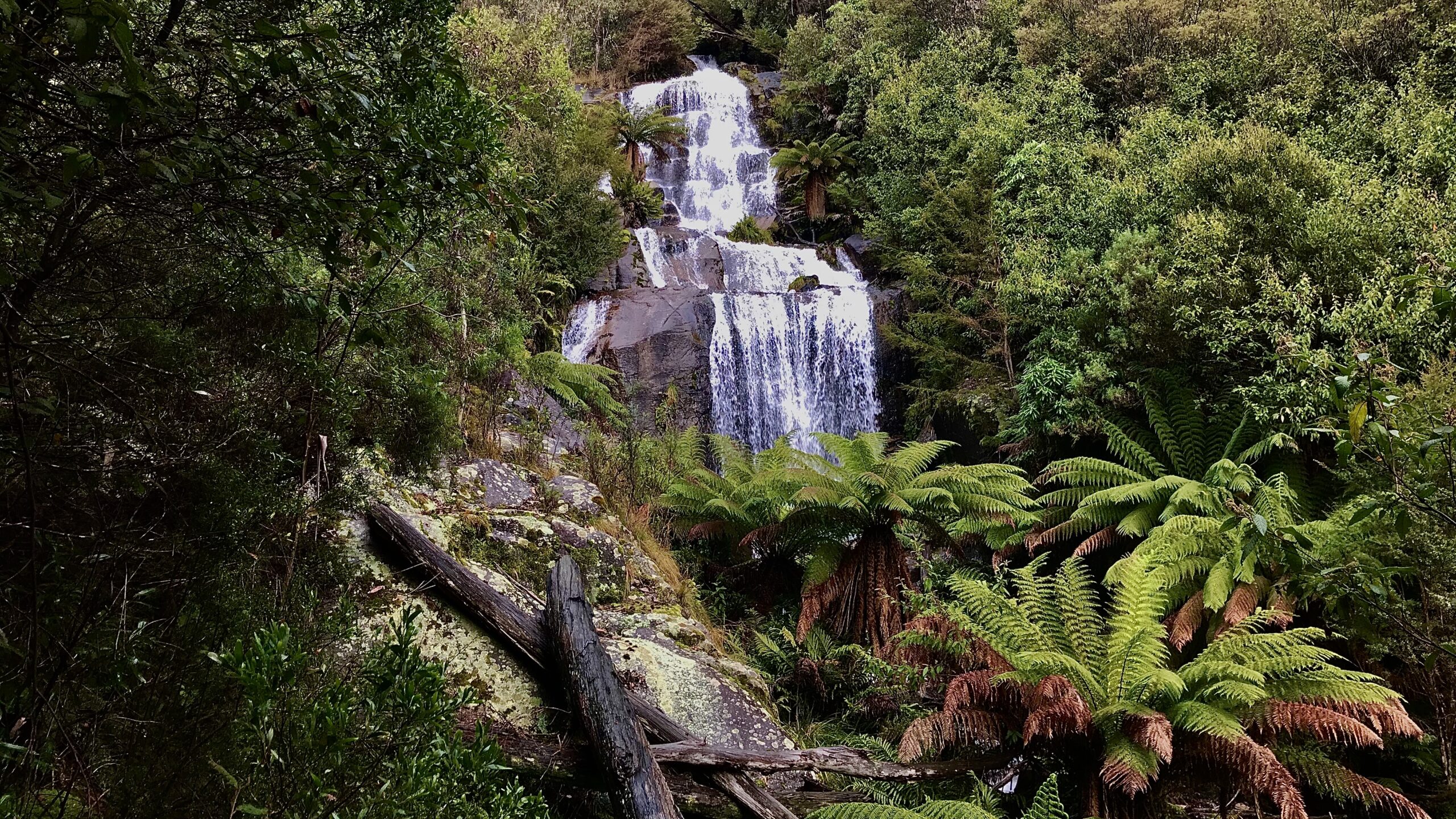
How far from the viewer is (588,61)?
20.6m

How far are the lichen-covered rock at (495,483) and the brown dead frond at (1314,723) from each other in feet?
13.3

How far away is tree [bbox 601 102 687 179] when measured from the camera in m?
16.0

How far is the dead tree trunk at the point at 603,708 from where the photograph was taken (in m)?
2.45

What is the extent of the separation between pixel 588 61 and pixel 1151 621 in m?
21.1

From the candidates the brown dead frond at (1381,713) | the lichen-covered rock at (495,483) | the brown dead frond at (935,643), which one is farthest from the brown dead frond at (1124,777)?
the lichen-covered rock at (495,483)

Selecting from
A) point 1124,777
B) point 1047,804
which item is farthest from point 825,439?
point 1047,804

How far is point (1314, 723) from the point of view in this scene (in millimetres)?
3008

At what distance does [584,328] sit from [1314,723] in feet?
34.7

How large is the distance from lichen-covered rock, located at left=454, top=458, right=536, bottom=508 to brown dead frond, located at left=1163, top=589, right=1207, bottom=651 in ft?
14.4

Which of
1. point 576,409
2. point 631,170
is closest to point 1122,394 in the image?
point 576,409

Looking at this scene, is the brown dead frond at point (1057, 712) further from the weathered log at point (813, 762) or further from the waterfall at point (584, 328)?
the waterfall at point (584, 328)

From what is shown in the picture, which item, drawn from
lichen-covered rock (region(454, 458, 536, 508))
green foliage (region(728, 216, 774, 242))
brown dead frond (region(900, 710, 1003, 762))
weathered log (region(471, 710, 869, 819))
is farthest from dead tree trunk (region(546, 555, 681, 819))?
green foliage (region(728, 216, 774, 242))

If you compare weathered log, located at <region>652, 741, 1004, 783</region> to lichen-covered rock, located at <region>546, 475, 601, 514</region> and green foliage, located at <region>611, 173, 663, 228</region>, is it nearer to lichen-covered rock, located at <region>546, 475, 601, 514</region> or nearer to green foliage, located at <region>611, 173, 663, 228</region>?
lichen-covered rock, located at <region>546, 475, 601, 514</region>

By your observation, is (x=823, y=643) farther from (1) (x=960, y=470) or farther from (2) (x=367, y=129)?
(2) (x=367, y=129)
